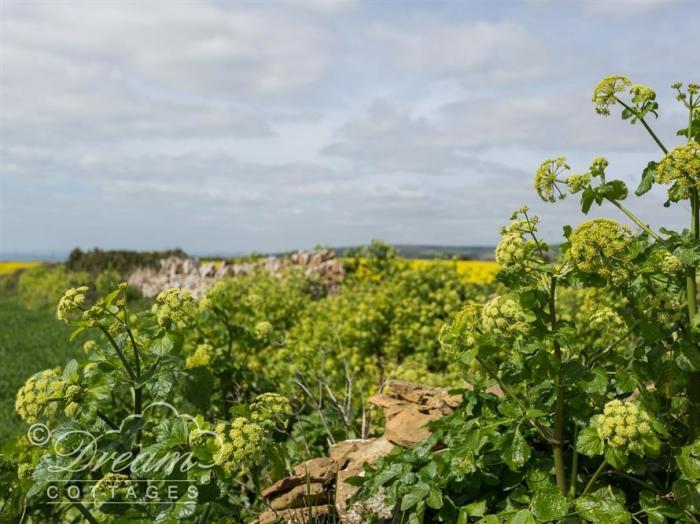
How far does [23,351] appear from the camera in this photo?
11.5 m

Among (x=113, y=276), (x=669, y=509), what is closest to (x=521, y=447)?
(x=669, y=509)

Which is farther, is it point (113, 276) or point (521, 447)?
point (113, 276)

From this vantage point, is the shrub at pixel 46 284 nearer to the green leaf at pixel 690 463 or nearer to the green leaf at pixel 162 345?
the green leaf at pixel 162 345

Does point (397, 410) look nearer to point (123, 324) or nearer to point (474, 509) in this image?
point (474, 509)

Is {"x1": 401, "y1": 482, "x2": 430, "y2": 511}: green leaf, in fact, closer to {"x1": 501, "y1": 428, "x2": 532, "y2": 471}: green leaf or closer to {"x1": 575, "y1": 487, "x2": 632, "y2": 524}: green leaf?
{"x1": 501, "y1": 428, "x2": 532, "y2": 471}: green leaf

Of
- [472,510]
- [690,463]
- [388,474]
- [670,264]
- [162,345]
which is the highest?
[670,264]

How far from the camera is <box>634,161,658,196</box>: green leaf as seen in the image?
2799 mm

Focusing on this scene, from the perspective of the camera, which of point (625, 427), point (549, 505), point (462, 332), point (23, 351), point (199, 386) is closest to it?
point (625, 427)

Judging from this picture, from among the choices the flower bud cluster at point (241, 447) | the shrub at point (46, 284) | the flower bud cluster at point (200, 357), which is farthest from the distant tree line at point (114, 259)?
the flower bud cluster at point (241, 447)

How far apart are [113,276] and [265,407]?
1767 cm

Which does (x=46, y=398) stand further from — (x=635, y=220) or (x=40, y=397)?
(x=635, y=220)

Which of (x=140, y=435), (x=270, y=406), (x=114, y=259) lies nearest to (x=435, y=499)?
(x=270, y=406)

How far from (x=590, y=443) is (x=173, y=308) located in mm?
1703

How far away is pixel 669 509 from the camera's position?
96.3 inches
